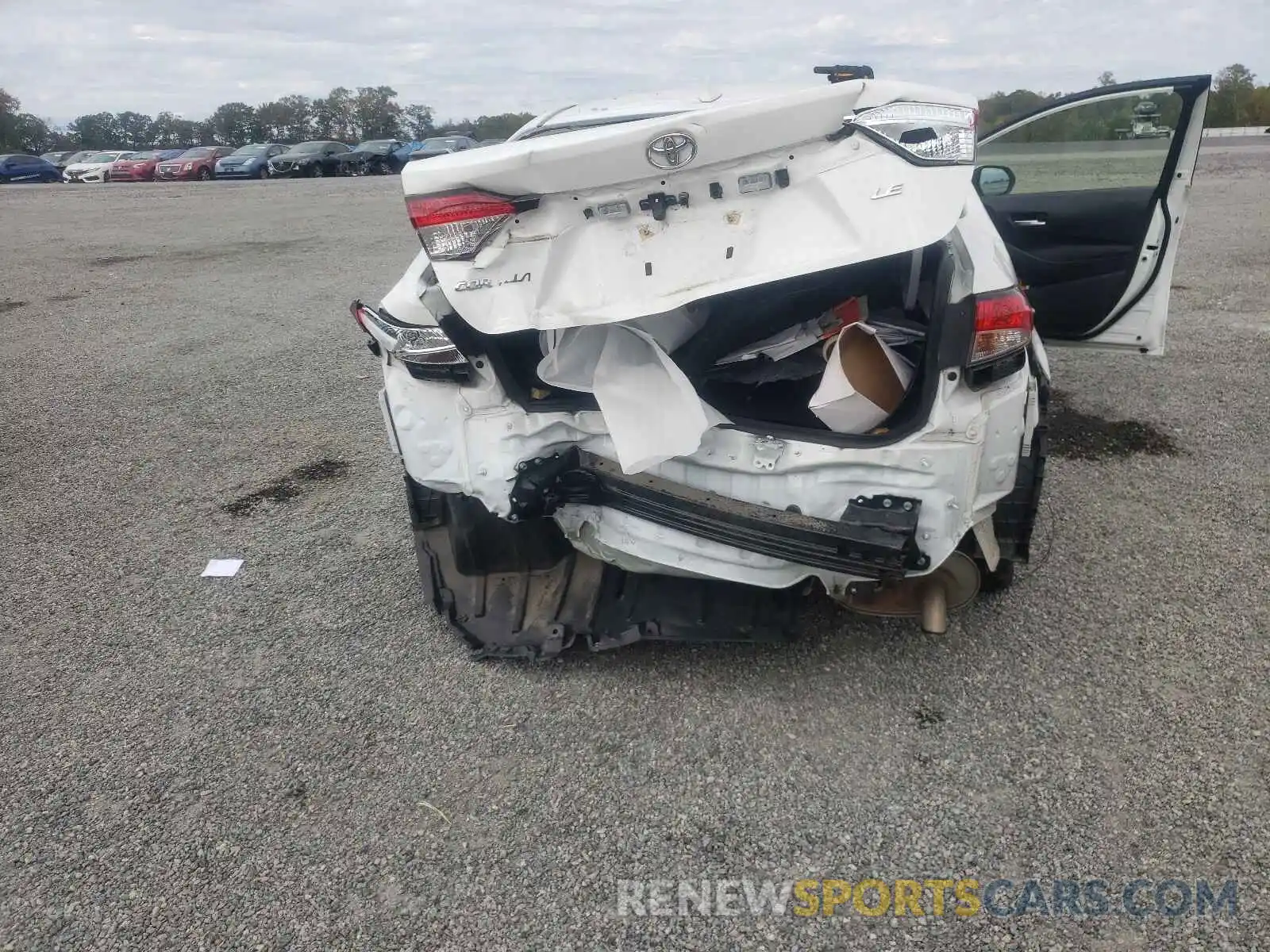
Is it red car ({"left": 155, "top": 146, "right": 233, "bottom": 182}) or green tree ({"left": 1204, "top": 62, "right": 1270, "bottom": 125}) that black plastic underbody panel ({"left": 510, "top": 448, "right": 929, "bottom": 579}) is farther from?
red car ({"left": 155, "top": 146, "right": 233, "bottom": 182})

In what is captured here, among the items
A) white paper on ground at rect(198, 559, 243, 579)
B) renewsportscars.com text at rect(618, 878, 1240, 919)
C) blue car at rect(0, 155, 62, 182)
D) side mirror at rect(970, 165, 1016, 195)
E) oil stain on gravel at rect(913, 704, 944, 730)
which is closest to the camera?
renewsportscars.com text at rect(618, 878, 1240, 919)

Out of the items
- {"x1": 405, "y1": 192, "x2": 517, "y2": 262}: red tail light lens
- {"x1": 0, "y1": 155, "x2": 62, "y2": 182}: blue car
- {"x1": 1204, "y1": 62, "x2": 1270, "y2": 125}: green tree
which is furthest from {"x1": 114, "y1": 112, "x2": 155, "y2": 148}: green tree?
{"x1": 405, "y1": 192, "x2": 517, "y2": 262}: red tail light lens

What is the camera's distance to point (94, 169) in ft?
90.2

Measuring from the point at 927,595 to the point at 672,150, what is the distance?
1.50 metres

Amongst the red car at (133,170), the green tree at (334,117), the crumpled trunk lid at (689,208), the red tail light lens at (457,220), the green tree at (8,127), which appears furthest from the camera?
the green tree at (334,117)

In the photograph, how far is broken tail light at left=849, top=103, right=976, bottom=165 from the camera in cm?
215

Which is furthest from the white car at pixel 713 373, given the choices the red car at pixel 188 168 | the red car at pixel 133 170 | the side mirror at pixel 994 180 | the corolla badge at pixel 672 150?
the red car at pixel 133 170

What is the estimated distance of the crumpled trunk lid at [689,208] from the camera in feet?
7.01

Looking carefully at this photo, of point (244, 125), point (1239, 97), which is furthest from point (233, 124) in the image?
point (1239, 97)

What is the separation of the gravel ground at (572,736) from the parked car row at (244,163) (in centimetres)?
2326

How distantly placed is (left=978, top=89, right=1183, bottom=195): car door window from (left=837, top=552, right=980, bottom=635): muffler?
260cm

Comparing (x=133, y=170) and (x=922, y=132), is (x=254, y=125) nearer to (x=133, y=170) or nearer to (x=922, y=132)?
(x=133, y=170)

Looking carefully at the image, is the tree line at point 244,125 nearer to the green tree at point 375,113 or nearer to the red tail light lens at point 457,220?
the green tree at point 375,113

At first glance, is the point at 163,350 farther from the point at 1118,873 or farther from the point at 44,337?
the point at 1118,873
